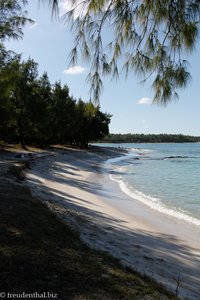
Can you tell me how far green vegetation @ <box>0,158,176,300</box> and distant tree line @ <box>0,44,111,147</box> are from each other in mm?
18505

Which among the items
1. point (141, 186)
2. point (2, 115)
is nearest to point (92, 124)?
point (2, 115)

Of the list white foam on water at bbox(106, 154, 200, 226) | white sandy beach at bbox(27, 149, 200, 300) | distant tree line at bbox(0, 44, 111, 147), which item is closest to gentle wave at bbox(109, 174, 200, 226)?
white foam on water at bbox(106, 154, 200, 226)

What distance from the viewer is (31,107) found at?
161 feet

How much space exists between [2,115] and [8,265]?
33246mm

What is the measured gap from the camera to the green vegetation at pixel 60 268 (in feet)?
16.4

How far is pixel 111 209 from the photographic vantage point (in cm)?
1535

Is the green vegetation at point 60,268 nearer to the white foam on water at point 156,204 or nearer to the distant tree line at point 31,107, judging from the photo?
the white foam on water at point 156,204

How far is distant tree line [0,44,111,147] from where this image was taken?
28.3m

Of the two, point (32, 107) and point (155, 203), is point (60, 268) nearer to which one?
point (155, 203)

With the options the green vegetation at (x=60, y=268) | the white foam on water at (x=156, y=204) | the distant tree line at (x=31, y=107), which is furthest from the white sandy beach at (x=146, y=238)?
the distant tree line at (x=31, y=107)

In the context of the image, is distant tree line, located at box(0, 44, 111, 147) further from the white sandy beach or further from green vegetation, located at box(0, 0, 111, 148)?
the white sandy beach

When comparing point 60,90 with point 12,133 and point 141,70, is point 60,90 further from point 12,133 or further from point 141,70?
point 141,70

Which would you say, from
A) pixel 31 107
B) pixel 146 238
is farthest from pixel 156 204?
pixel 31 107

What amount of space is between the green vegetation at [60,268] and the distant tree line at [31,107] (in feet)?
60.7
